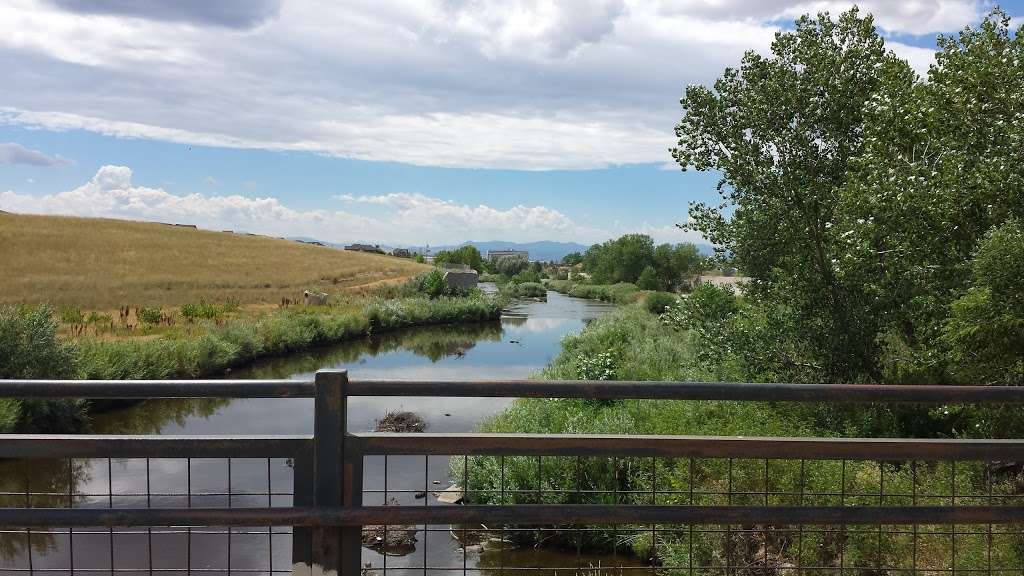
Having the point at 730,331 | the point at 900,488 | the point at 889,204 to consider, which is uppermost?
the point at 889,204

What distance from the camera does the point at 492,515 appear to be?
3170 millimetres

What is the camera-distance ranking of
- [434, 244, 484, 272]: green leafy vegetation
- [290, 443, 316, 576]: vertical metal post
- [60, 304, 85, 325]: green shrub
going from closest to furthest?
[290, 443, 316, 576]: vertical metal post, [60, 304, 85, 325]: green shrub, [434, 244, 484, 272]: green leafy vegetation

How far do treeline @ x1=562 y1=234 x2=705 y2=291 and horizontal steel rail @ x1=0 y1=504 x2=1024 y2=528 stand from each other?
216 feet

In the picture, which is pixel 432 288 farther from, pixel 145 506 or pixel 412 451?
pixel 412 451

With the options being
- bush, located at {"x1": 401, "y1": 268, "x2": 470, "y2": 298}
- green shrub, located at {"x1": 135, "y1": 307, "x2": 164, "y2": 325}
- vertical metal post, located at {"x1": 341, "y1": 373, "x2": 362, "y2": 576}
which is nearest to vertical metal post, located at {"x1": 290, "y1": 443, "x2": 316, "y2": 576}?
vertical metal post, located at {"x1": 341, "y1": 373, "x2": 362, "y2": 576}

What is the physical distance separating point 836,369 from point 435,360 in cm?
1916

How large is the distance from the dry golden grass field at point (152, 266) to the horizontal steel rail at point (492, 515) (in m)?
41.2

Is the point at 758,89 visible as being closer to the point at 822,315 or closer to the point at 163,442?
the point at 822,315

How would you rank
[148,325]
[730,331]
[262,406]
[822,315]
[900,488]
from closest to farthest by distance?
[900,488] < [822,315] < [730,331] < [262,406] < [148,325]

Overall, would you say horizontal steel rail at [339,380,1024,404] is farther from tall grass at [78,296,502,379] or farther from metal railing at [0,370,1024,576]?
tall grass at [78,296,502,379]

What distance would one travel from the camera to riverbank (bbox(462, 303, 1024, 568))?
19.8 feet

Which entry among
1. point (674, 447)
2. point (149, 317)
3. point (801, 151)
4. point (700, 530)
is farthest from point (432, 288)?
point (674, 447)

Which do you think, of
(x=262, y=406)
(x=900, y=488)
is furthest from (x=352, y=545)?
(x=262, y=406)

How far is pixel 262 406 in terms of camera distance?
19062mm
